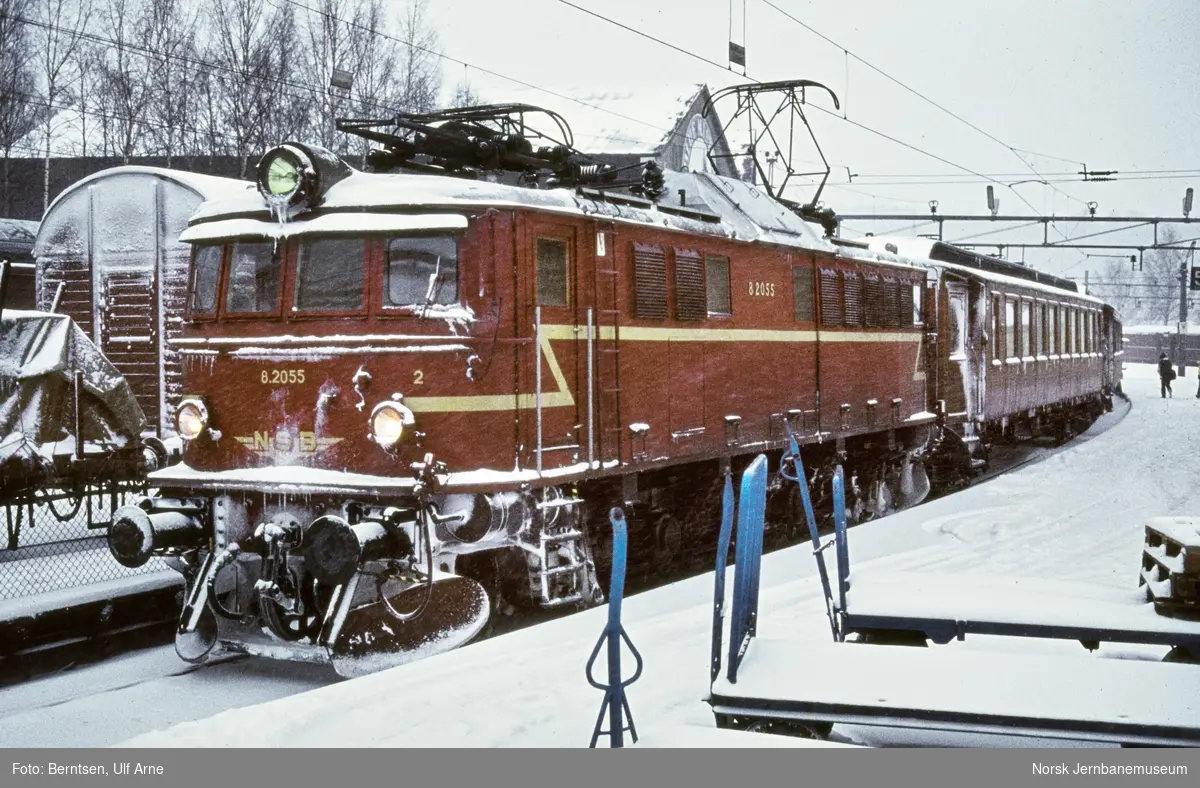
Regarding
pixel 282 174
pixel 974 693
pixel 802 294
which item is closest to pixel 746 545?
pixel 974 693

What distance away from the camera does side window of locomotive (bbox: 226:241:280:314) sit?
7.62 metres

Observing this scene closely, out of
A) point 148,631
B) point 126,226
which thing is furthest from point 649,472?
point 126,226

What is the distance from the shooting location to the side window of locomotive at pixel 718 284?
946 centimetres

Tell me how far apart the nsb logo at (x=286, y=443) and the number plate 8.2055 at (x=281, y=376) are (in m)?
0.31

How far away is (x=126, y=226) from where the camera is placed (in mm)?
13109

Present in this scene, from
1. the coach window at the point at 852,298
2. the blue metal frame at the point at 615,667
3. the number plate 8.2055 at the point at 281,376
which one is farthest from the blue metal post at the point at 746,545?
the coach window at the point at 852,298

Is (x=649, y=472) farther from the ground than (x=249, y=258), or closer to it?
closer to it

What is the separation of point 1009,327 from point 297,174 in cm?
1340

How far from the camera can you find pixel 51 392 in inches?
412

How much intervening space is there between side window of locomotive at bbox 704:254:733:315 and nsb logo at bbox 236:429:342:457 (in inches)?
141

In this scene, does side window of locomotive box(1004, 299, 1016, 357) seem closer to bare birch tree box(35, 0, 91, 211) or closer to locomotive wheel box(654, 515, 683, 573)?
locomotive wheel box(654, 515, 683, 573)

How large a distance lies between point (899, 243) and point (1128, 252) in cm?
417

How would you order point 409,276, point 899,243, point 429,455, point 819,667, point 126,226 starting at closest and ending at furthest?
point 819,667
point 429,455
point 409,276
point 126,226
point 899,243
